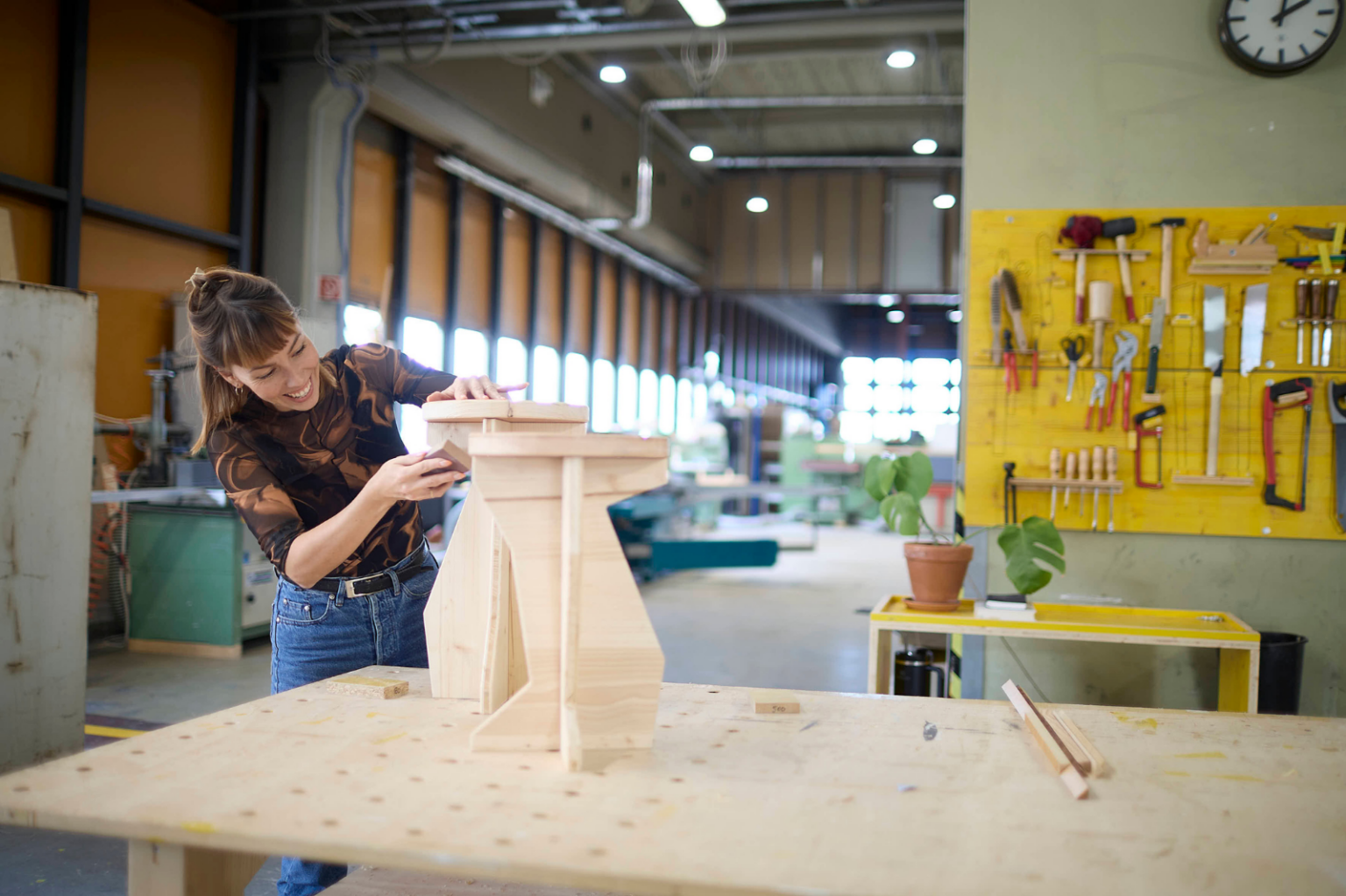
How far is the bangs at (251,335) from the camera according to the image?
4.53 feet

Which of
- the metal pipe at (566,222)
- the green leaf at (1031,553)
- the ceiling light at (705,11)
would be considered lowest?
the green leaf at (1031,553)

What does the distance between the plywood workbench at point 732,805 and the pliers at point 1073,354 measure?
1.86m

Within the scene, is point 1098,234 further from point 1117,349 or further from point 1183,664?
point 1183,664

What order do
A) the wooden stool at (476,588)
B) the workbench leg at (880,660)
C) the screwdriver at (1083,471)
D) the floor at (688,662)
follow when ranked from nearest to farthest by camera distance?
the wooden stool at (476,588), the floor at (688,662), the workbench leg at (880,660), the screwdriver at (1083,471)

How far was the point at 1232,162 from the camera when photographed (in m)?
3.00

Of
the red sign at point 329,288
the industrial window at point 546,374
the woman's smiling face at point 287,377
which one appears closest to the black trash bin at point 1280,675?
the woman's smiling face at point 287,377

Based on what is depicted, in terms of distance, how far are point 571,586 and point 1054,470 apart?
232 centimetres

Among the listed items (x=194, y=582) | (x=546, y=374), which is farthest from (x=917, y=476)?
(x=546, y=374)

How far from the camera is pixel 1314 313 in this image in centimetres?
287

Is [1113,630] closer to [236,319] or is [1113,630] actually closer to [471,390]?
[471,390]

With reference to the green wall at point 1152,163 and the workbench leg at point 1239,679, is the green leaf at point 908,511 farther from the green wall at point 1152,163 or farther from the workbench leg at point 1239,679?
the workbench leg at point 1239,679

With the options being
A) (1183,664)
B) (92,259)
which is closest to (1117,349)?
(1183,664)

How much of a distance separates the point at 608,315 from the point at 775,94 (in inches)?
114

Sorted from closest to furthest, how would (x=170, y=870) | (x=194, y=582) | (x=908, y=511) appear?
1. (x=170, y=870)
2. (x=908, y=511)
3. (x=194, y=582)
